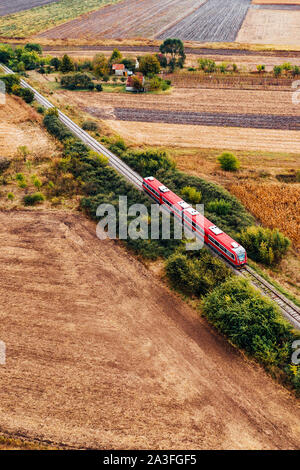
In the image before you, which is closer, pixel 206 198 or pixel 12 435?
pixel 12 435

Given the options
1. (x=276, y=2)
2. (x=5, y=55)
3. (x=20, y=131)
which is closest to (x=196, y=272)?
(x=20, y=131)

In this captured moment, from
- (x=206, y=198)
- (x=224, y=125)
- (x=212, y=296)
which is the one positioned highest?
(x=224, y=125)

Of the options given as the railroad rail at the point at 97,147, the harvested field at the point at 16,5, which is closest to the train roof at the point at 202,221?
the railroad rail at the point at 97,147

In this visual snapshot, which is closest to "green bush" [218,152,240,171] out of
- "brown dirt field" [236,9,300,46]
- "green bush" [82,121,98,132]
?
"green bush" [82,121,98,132]

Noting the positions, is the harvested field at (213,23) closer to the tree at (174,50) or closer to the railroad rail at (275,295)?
the tree at (174,50)

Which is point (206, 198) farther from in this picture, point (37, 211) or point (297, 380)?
point (297, 380)

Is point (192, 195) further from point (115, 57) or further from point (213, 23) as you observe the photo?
point (213, 23)

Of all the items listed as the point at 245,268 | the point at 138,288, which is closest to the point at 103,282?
the point at 138,288
